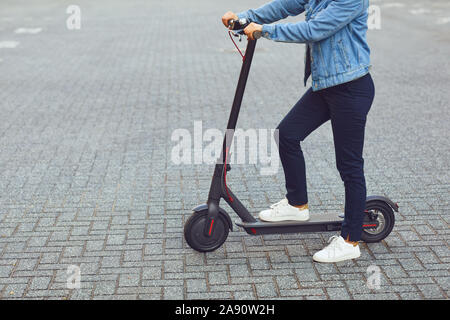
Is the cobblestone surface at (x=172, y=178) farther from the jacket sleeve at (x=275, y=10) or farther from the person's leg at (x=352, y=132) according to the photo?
the jacket sleeve at (x=275, y=10)

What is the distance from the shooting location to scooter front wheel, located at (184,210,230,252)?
4.04 m

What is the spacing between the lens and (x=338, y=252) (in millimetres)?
3951

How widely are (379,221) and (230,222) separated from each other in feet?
3.45

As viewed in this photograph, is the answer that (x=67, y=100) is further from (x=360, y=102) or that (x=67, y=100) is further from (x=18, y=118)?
(x=360, y=102)

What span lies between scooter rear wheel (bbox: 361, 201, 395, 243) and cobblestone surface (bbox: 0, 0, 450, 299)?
0.07 m

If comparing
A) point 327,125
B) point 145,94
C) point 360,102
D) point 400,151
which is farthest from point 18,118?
point 360,102

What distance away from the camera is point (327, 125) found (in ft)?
23.9

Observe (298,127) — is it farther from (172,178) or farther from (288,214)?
(172,178)

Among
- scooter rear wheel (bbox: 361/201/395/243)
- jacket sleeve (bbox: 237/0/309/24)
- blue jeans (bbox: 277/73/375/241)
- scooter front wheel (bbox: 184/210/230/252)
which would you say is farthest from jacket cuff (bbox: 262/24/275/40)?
scooter rear wheel (bbox: 361/201/395/243)

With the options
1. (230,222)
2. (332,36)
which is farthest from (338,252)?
(332,36)

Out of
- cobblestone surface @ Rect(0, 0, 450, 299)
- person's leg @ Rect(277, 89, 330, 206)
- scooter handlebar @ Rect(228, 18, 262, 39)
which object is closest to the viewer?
scooter handlebar @ Rect(228, 18, 262, 39)

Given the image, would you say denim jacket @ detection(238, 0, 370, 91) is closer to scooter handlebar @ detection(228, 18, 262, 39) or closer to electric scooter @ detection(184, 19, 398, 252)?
scooter handlebar @ detection(228, 18, 262, 39)

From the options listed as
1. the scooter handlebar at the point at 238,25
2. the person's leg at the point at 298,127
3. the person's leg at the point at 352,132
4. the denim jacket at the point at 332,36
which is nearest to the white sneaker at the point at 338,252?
the person's leg at the point at 352,132
